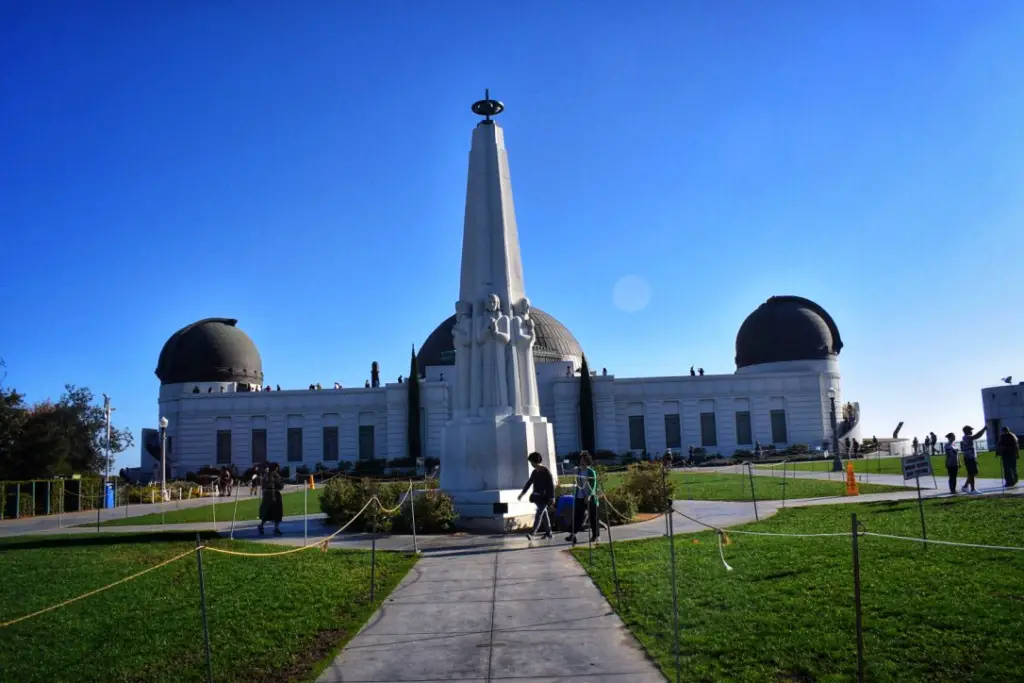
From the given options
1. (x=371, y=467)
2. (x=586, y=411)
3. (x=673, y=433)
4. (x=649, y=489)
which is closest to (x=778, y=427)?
(x=673, y=433)

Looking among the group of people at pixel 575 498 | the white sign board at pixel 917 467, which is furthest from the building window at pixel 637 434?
→ the group of people at pixel 575 498

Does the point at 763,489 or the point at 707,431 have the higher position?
the point at 707,431

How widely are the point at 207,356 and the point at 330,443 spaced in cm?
1547

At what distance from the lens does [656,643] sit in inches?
261

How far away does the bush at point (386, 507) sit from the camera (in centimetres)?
1526

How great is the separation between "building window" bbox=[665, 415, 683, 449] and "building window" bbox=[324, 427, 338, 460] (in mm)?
22695

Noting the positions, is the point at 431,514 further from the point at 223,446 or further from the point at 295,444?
the point at 223,446

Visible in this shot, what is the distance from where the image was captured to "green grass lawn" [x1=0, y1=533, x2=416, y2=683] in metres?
6.46

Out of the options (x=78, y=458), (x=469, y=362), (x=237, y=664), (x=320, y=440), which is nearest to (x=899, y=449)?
(x=320, y=440)

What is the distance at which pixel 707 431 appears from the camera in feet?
168

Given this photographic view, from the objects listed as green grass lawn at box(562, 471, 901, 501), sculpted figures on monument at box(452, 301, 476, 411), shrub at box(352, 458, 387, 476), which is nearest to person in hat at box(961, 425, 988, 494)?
green grass lawn at box(562, 471, 901, 501)

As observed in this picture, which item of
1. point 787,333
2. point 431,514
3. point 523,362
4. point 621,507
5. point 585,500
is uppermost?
point 787,333

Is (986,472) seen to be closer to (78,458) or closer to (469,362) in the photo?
(469,362)

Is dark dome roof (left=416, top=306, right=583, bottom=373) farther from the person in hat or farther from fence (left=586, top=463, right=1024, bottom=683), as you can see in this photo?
fence (left=586, top=463, right=1024, bottom=683)
